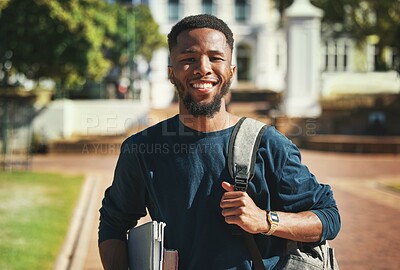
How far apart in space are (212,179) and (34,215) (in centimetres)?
841

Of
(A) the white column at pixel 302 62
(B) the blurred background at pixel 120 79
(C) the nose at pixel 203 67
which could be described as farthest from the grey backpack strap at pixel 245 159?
(A) the white column at pixel 302 62

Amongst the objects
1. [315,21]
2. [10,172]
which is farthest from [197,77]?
[315,21]

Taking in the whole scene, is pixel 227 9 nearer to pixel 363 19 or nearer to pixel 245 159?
pixel 363 19

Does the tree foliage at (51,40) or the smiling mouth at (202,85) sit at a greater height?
the tree foliage at (51,40)

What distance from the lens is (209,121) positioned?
2.66 m

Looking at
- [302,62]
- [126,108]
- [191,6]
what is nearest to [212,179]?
[302,62]

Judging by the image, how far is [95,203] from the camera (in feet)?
41.8

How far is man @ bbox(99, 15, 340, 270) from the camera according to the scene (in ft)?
8.38

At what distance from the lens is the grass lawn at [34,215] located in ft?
25.7

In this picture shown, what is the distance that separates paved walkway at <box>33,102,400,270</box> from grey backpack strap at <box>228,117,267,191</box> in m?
5.53

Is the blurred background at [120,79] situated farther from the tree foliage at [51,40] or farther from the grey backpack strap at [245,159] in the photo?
the grey backpack strap at [245,159]

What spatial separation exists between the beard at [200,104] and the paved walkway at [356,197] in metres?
5.43

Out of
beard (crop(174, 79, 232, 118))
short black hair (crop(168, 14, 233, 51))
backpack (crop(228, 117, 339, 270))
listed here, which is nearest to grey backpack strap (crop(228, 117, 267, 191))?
backpack (crop(228, 117, 339, 270))

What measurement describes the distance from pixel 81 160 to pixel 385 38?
16.0 meters
